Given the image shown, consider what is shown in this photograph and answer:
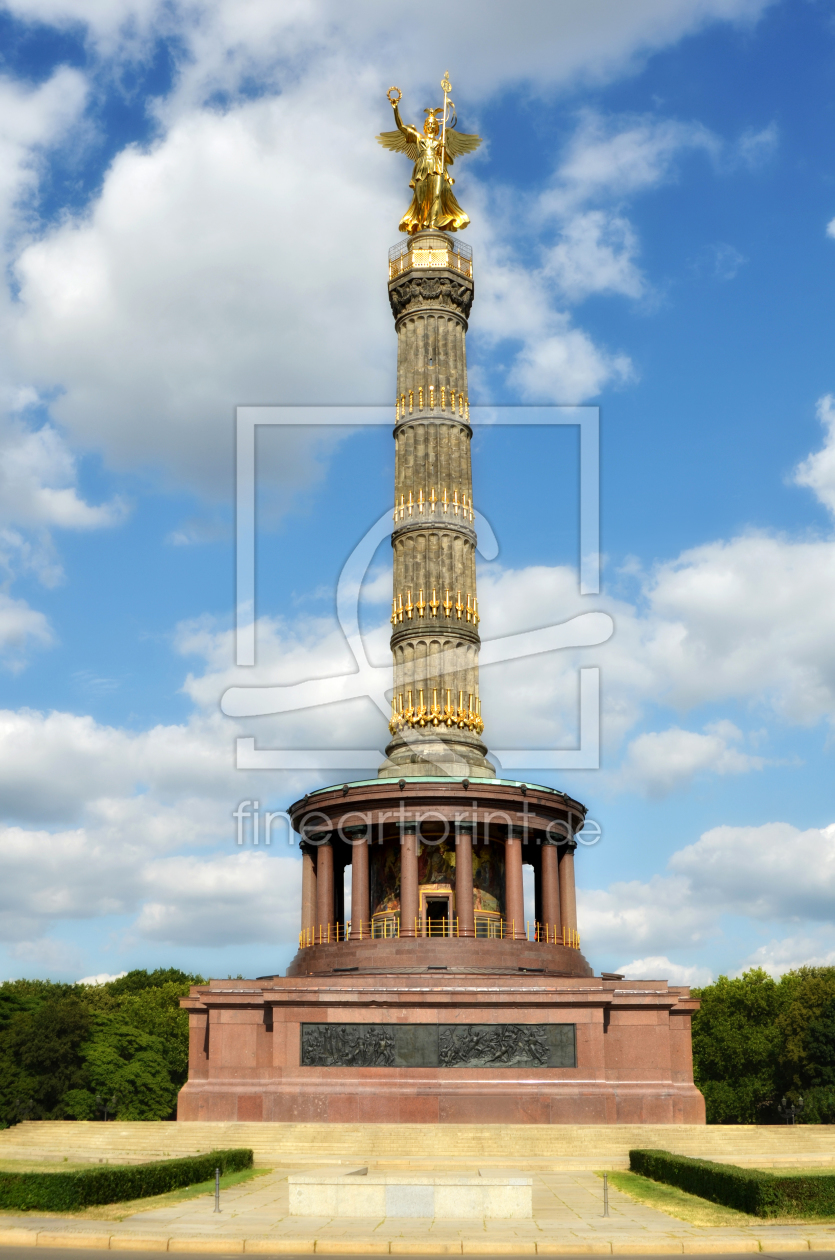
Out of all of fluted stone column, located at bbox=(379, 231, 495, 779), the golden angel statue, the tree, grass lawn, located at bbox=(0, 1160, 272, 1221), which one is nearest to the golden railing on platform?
fluted stone column, located at bbox=(379, 231, 495, 779)

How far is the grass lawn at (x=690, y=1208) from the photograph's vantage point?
56.5ft

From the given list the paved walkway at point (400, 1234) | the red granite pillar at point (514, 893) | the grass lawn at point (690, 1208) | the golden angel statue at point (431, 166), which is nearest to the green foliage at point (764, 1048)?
the red granite pillar at point (514, 893)

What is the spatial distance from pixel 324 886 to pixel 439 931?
3915 millimetres

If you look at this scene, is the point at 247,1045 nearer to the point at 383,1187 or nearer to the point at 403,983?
the point at 403,983

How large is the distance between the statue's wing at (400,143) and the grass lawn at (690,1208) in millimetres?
36473

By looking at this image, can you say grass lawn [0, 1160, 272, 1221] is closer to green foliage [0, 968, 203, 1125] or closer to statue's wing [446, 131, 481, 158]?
green foliage [0, 968, 203, 1125]

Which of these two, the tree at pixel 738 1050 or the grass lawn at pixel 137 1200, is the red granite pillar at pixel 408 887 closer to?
the grass lawn at pixel 137 1200

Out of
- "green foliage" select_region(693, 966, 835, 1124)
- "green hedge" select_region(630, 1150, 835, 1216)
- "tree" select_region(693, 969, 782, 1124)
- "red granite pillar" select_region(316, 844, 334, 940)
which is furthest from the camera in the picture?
"tree" select_region(693, 969, 782, 1124)

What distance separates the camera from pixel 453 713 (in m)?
39.0

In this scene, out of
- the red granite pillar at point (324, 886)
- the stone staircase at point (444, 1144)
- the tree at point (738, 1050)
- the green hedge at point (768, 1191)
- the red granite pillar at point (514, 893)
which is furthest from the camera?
the tree at point (738, 1050)

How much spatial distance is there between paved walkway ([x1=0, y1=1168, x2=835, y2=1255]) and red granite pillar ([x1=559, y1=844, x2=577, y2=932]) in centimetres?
1919

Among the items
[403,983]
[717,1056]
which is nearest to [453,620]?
[403,983]

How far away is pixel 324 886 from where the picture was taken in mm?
37000

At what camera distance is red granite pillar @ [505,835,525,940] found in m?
34.6
